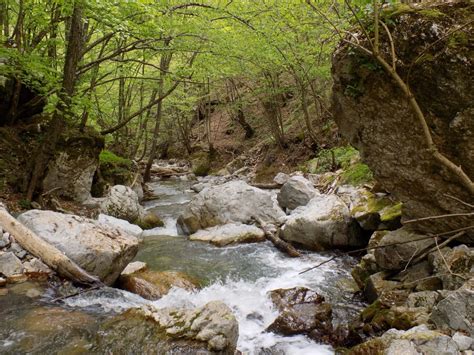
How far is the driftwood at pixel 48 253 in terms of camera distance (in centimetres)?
518

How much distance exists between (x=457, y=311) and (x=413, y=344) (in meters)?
0.64

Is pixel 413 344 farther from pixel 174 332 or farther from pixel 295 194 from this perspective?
pixel 295 194

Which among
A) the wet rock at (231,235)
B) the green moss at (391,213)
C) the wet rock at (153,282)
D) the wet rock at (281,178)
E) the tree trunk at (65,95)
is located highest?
the tree trunk at (65,95)

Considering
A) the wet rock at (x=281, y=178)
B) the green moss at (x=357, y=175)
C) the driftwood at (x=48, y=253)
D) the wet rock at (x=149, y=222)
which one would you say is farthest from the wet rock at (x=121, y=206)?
the green moss at (x=357, y=175)

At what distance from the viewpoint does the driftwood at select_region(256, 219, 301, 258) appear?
7748mm

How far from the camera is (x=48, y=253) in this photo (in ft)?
17.3

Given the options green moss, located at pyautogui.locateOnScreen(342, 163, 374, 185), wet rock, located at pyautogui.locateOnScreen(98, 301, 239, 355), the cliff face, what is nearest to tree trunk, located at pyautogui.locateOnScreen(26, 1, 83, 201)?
wet rock, located at pyautogui.locateOnScreen(98, 301, 239, 355)

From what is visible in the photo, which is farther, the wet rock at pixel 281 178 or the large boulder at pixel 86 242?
the wet rock at pixel 281 178

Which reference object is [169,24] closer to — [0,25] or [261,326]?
[0,25]

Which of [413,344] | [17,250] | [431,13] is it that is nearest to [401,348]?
[413,344]

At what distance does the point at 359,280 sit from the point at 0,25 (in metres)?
9.73

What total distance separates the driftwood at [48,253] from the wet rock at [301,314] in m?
2.64

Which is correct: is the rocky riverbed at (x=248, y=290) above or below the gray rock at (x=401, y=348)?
below

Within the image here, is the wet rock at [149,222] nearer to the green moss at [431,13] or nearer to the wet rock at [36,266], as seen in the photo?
the wet rock at [36,266]
